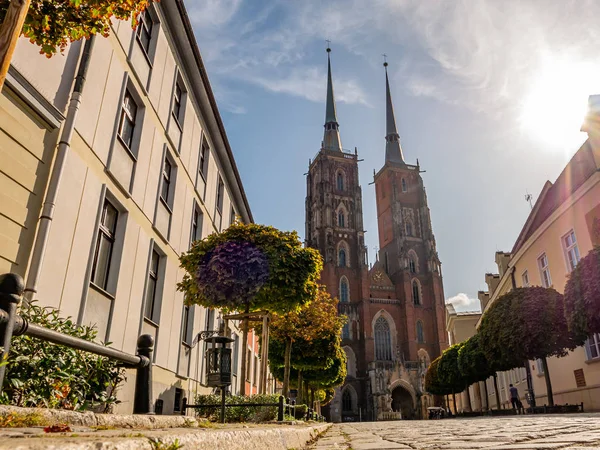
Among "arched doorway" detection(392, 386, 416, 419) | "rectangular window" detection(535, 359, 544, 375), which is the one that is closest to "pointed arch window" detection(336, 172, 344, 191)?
"arched doorway" detection(392, 386, 416, 419)

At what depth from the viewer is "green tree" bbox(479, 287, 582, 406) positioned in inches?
631

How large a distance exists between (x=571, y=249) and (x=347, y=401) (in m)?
42.8

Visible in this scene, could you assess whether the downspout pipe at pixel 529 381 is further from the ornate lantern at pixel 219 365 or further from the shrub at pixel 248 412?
the ornate lantern at pixel 219 365

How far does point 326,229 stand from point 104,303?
53961mm

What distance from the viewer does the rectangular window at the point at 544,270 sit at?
20391 mm

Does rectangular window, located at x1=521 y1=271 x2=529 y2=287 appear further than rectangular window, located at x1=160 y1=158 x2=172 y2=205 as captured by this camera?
Yes

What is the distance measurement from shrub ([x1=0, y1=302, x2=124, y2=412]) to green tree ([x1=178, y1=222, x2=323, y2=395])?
4.66 meters

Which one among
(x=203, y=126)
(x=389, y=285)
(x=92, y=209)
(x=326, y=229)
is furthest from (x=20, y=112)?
(x=389, y=285)

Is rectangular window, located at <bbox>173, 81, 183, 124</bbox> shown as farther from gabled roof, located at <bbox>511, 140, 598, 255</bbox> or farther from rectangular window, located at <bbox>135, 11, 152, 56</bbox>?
gabled roof, located at <bbox>511, 140, 598, 255</bbox>

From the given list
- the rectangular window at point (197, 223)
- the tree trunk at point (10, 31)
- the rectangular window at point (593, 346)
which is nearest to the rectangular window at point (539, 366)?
the rectangular window at point (593, 346)

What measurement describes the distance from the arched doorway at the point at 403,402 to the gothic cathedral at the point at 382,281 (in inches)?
4.5

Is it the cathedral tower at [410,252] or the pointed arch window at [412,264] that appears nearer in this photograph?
the cathedral tower at [410,252]

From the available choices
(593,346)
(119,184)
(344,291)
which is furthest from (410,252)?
(119,184)

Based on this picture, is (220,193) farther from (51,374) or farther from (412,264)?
(412,264)
